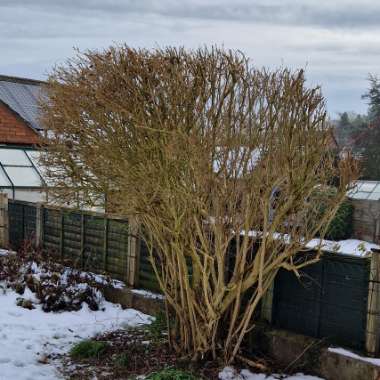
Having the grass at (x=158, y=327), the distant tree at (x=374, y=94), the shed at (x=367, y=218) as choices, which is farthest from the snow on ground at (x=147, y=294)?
the distant tree at (x=374, y=94)

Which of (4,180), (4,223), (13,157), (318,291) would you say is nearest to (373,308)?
(318,291)

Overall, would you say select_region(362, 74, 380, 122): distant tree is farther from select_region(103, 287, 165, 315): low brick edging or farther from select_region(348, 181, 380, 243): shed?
select_region(103, 287, 165, 315): low brick edging

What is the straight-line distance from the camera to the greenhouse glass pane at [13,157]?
15.7 meters

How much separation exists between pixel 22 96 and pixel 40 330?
588 inches

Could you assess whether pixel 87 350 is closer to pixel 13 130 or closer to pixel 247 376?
pixel 247 376

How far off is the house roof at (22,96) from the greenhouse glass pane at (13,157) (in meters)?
1.77

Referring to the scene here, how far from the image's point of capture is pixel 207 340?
20.0 ft

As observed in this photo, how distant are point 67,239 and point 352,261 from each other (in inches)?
257

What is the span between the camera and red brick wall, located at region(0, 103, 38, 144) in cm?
1740

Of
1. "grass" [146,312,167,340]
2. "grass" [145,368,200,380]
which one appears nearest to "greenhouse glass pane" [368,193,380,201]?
"grass" [146,312,167,340]

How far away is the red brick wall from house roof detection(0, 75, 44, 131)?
0.73 feet

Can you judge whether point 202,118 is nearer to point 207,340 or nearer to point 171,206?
point 171,206

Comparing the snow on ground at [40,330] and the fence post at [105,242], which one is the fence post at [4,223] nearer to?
the snow on ground at [40,330]

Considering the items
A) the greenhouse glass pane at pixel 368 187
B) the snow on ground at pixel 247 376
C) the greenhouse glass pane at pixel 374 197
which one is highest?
the greenhouse glass pane at pixel 368 187
